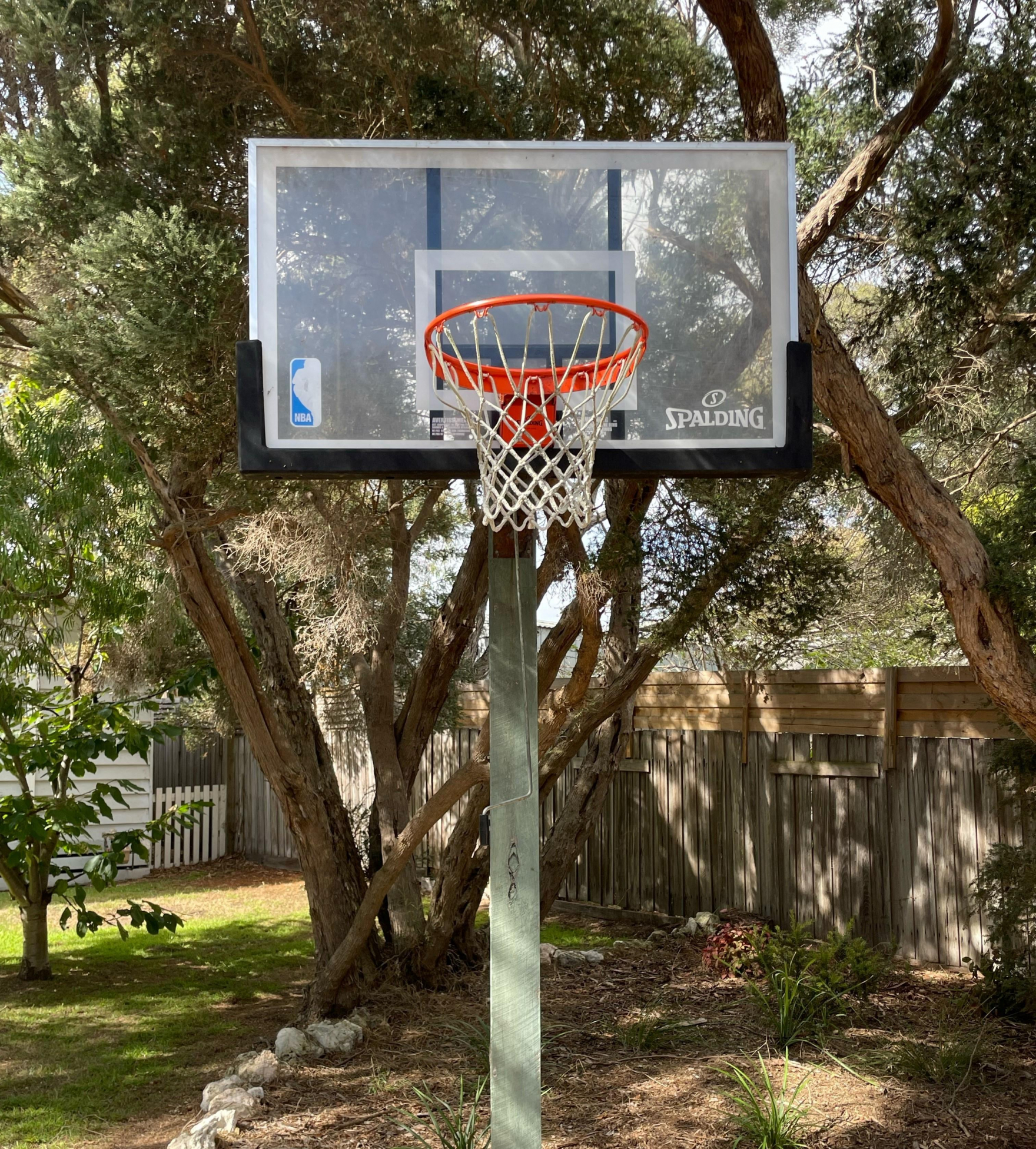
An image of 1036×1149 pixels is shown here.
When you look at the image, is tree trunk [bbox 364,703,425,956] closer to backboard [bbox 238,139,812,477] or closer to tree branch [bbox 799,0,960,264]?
backboard [bbox 238,139,812,477]

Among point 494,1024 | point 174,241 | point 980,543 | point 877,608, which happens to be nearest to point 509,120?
point 174,241

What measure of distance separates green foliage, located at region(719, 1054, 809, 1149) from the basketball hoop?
2624mm

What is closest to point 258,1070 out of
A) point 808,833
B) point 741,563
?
point 741,563

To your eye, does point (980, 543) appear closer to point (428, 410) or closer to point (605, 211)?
point (605, 211)

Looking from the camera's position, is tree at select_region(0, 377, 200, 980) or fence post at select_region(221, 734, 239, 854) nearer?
tree at select_region(0, 377, 200, 980)

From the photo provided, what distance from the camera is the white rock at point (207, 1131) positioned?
4777 millimetres

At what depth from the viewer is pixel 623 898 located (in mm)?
10117

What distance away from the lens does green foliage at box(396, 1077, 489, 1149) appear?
4578 millimetres

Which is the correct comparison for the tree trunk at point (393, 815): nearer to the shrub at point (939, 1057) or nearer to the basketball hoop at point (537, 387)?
the shrub at point (939, 1057)

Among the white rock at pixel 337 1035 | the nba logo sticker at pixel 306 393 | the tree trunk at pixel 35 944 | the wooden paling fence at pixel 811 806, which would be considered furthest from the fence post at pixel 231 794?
the nba logo sticker at pixel 306 393

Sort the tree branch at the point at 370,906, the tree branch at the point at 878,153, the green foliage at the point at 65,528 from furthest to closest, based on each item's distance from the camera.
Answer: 1. the green foliage at the point at 65,528
2. the tree branch at the point at 370,906
3. the tree branch at the point at 878,153

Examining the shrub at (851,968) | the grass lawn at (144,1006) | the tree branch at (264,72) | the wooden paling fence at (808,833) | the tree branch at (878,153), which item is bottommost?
the grass lawn at (144,1006)

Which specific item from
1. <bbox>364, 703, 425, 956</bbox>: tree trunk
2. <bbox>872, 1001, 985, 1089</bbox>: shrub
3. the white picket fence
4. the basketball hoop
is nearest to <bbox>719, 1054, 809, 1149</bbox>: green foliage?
<bbox>872, 1001, 985, 1089</bbox>: shrub

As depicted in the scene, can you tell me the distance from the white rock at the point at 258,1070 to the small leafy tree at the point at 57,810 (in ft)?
6.75
